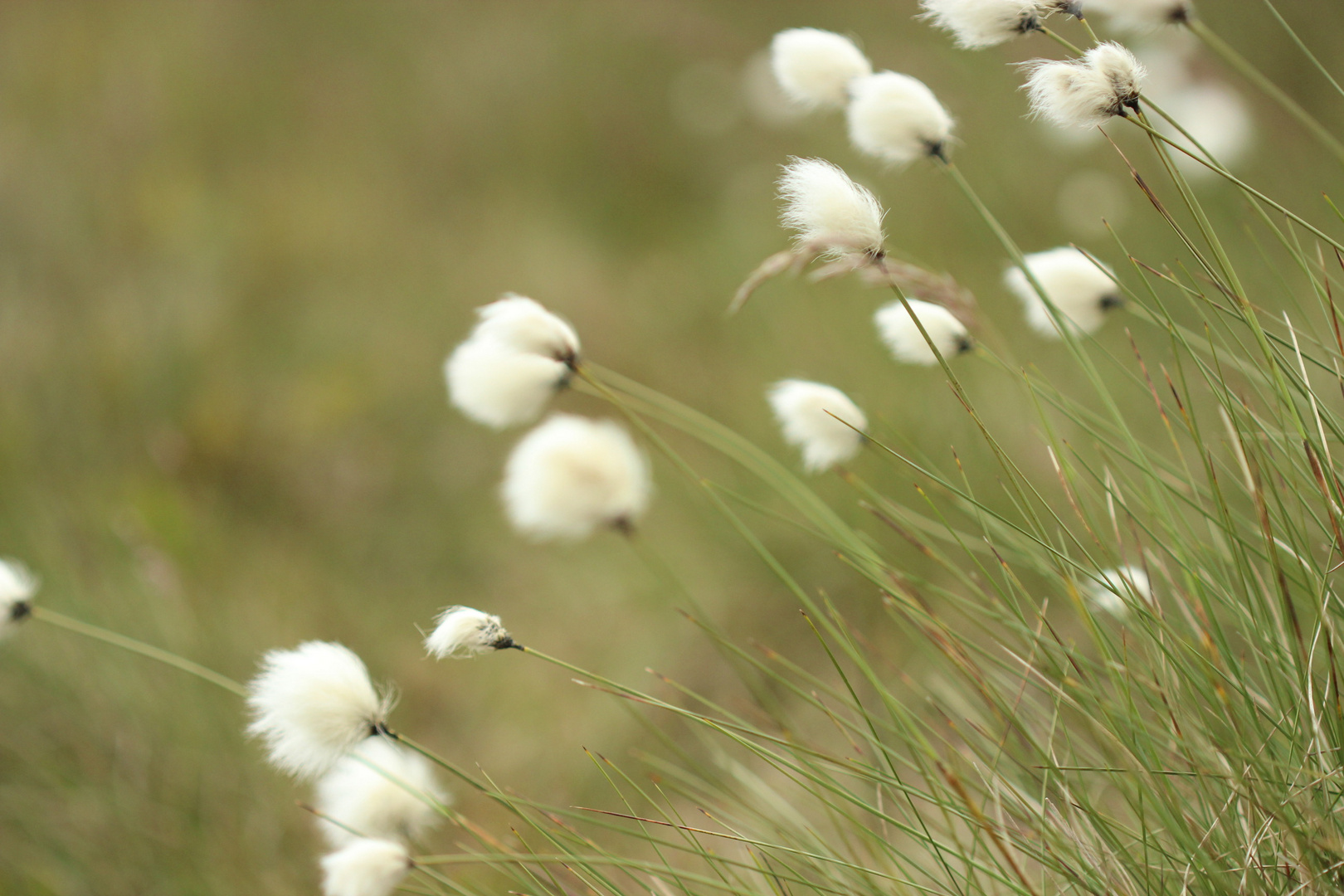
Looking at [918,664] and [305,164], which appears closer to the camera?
[918,664]

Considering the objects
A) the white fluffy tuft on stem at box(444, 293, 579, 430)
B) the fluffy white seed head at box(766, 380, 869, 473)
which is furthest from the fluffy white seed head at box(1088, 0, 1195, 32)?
the white fluffy tuft on stem at box(444, 293, 579, 430)

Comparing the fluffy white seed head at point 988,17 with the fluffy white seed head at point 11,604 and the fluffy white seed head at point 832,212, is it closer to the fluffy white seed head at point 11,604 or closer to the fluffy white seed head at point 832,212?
the fluffy white seed head at point 832,212

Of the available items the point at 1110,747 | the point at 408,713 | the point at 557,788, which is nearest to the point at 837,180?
the point at 1110,747

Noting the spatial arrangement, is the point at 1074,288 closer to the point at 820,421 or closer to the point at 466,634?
the point at 820,421

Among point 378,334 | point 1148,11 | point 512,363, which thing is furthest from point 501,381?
point 378,334

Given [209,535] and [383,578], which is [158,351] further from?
[383,578]

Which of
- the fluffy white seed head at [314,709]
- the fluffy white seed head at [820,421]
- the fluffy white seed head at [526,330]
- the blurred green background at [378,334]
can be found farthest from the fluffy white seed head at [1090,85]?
the fluffy white seed head at [314,709]

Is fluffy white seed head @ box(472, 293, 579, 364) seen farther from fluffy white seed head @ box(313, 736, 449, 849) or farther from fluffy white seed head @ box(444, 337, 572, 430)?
fluffy white seed head @ box(313, 736, 449, 849)
